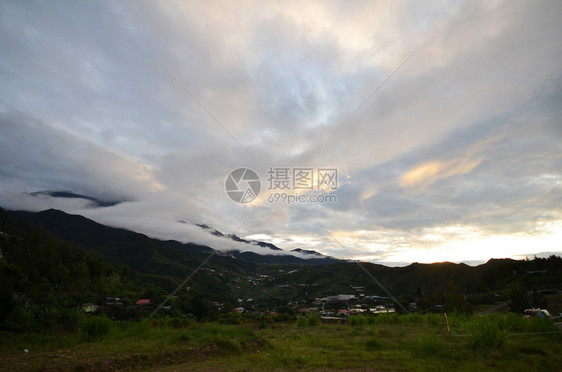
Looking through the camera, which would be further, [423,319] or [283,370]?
[423,319]

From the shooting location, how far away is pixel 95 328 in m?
10.8

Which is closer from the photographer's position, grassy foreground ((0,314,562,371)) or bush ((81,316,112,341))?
grassy foreground ((0,314,562,371))

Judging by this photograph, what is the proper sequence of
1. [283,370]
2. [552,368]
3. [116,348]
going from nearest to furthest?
1. [552,368]
2. [283,370]
3. [116,348]

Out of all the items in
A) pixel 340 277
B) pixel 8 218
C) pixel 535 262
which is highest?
pixel 8 218

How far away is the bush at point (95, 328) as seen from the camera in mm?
10609

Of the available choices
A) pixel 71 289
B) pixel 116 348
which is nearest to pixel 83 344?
pixel 116 348

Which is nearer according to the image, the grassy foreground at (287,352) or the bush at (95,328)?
the grassy foreground at (287,352)

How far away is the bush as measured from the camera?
10609mm

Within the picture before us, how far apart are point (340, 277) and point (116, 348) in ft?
401

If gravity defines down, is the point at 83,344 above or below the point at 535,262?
below

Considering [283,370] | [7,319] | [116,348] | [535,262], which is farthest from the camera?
[535,262]

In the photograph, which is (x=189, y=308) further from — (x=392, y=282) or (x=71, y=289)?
(x=392, y=282)

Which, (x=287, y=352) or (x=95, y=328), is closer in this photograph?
(x=287, y=352)

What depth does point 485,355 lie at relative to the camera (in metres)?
7.58
